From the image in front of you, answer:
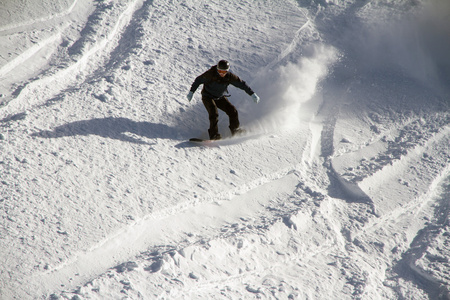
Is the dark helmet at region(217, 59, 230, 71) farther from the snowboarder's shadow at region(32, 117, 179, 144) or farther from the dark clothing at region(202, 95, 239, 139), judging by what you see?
the snowboarder's shadow at region(32, 117, 179, 144)

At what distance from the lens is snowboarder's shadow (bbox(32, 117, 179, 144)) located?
18.4 feet

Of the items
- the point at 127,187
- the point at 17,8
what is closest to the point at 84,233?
the point at 127,187

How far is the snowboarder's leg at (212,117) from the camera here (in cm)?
599

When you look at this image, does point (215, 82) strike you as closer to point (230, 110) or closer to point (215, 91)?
point (215, 91)

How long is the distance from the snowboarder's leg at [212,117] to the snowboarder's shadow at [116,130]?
1.74 feet

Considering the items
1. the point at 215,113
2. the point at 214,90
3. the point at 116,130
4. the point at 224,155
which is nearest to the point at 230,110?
the point at 215,113

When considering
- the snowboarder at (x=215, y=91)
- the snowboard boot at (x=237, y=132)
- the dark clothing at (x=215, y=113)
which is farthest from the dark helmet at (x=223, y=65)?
the snowboard boot at (x=237, y=132)

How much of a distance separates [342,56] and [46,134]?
19.2ft

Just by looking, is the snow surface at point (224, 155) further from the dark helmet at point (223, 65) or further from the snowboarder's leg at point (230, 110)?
the dark helmet at point (223, 65)

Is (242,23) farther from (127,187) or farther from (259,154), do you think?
(127,187)

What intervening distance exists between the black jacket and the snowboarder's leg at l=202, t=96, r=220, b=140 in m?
0.10

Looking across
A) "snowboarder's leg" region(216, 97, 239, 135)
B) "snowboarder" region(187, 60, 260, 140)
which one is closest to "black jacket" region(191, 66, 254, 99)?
"snowboarder" region(187, 60, 260, 140)

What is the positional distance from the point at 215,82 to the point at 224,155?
1.07 m

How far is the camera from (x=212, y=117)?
6000 mm
